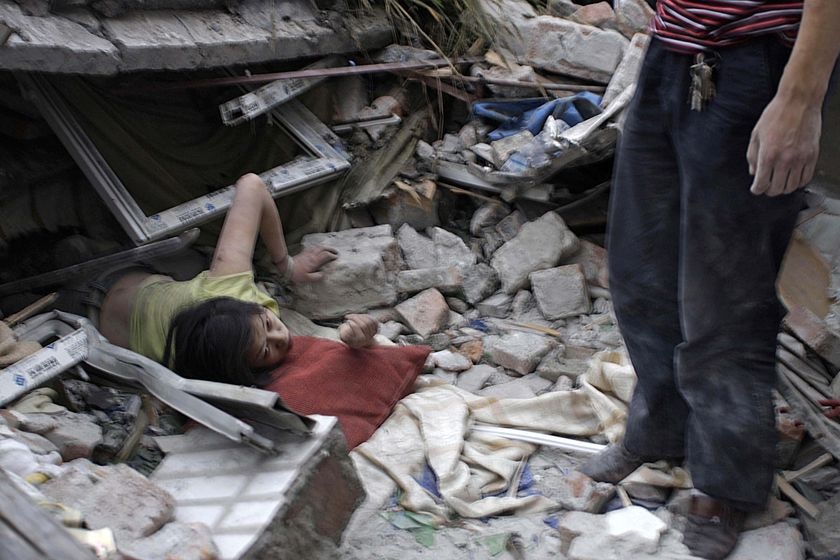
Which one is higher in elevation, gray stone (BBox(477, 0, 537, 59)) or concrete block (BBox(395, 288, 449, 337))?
gray stone (BBox(477, 0, 537, 59))

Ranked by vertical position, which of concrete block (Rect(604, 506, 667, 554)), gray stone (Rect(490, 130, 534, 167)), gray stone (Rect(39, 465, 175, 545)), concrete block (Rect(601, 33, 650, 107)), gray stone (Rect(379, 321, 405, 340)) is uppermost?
concrete block (Rect(601, 33, 650, 107))

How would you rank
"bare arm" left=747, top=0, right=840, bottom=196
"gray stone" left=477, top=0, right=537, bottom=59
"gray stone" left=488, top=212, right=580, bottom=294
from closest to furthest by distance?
1. "bare arm" left=747, top=0, right=840, bottom=196
2. "gray stone" left=488, top=212, right=580, bottom=294
3. "gray stone" left=477, top=0, right=537, bottom=59

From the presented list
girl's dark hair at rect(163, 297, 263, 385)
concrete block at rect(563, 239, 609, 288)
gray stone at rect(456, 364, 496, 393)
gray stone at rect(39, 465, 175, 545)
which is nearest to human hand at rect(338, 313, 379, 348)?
girl's dark hair at rect(163, 297, 263, 385)

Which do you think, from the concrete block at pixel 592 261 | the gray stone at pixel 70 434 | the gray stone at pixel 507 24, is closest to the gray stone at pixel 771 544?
the gray stone at pixel 70 434

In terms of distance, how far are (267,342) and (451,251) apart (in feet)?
4.75

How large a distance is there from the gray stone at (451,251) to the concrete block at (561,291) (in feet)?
1.19

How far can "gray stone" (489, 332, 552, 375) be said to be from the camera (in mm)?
3582

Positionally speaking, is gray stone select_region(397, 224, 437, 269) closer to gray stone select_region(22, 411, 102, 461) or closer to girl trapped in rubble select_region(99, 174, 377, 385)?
girl trapped in rubble select_region(99, 174, 377, 385)

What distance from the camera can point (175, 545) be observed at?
77.9 inches

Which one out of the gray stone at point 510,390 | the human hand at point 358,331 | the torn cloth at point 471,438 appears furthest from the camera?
the gray stone at point 510,390

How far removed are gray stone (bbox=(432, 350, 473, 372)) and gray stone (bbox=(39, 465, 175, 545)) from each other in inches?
64.2

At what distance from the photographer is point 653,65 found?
2230 millimetres

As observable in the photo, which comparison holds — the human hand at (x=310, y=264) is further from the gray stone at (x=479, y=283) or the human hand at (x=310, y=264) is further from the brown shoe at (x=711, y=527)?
the brown shoe at (x=711, y=527)

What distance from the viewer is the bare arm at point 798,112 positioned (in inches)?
69.8
